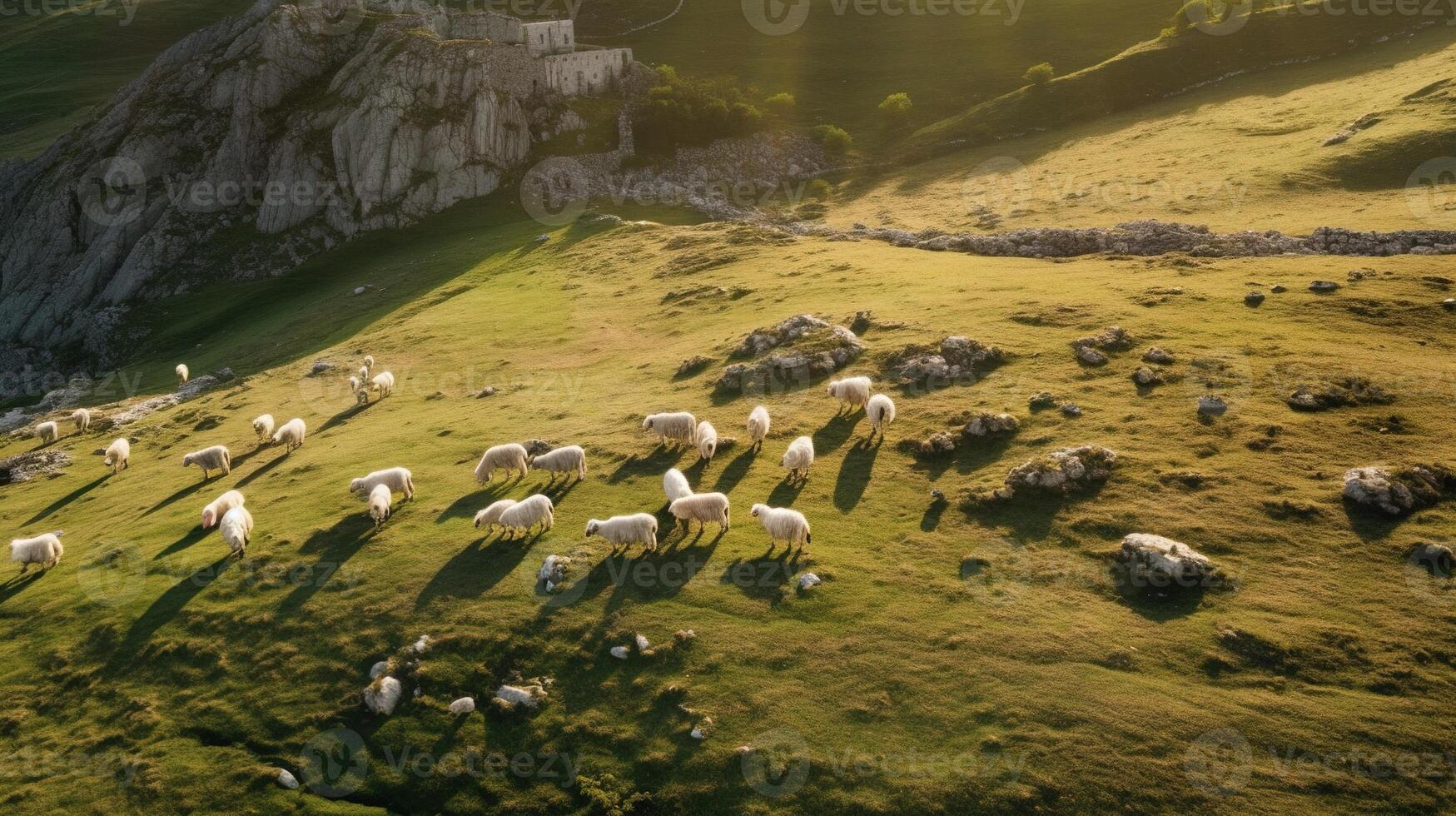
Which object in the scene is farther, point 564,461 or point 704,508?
point 564,461

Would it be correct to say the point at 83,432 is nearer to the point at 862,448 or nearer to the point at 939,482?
the point at 862,448

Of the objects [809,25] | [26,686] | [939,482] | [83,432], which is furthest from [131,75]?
[939,482]

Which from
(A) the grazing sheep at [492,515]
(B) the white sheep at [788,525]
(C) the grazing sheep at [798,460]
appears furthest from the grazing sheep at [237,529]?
(C) the grazing sheep at [798,460]

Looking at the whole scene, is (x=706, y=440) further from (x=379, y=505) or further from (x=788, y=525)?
(x=379, y=505)

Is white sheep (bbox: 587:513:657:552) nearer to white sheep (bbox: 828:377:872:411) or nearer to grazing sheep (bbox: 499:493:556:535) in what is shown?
grazing sheep (bbox: 499:493:556:535)

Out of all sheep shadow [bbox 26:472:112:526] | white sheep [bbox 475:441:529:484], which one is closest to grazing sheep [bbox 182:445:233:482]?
sheep shadow [bbox 26:472:112:526]

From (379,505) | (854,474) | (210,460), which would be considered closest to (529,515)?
(379,505)
